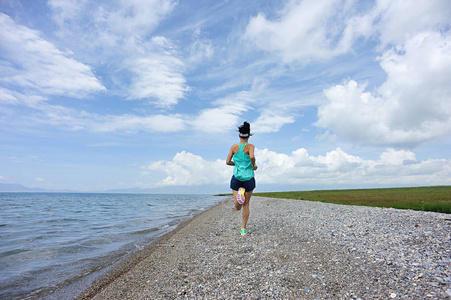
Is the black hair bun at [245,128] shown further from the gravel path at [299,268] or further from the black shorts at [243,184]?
the gravel path at [299,268]

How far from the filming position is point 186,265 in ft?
24.6

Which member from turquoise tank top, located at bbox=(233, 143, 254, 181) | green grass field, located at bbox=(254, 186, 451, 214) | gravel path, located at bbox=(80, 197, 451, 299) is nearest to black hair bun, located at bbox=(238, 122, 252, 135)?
turquoise tank top, located at bbox=(233, 143, 254, 181)

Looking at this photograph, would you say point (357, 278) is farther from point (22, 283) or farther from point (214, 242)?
point (22, 283)

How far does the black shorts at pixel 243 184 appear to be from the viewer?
9.55 m

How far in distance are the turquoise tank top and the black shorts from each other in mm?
162

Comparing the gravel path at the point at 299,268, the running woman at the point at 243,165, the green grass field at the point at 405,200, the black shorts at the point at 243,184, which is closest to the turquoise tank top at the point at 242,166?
the running woman at the point at 243,165

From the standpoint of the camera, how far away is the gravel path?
210 inches

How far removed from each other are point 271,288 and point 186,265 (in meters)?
3.07

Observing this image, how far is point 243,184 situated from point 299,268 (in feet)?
12.5

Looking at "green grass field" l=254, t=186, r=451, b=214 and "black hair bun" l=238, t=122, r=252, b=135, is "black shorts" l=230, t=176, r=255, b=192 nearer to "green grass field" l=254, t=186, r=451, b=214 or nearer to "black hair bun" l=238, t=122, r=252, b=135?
"black hair bun" l=238, t=122, r=252, b=135

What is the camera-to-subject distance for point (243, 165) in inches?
373

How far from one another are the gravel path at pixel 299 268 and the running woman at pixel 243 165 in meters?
2.01

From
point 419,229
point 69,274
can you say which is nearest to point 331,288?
point 419,229

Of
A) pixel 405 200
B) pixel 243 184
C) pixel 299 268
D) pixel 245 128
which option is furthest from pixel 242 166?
pixel 405 200
